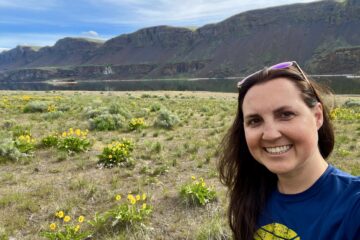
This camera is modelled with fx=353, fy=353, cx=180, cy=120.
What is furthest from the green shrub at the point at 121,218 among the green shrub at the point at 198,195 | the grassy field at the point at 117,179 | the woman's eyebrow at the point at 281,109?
the woman's eyebrow at the point at 281,109

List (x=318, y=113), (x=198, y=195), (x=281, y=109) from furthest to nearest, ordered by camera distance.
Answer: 1. (x=198, y=195)
2. (x=318, y=113)
3. (x=281, y=109)

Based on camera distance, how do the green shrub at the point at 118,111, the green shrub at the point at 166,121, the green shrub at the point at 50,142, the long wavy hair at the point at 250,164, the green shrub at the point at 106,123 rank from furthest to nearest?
1. the green shrub at the point at 118,111
2. the green shrub at the point at 166,121
3. the green shrub at the point at 106,123
4. the green shrub at the point at 50,142
5. the long wavy hair at the point at 250,164

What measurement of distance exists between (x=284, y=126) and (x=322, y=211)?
49 centimetres

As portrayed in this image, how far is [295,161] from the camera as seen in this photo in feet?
6.39

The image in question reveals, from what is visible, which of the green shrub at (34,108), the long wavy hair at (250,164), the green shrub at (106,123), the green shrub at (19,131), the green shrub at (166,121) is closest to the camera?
the long wavy hair at (250,164)

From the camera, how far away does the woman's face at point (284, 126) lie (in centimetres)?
194

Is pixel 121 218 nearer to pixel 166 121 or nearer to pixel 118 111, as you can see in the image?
pixel 166 121

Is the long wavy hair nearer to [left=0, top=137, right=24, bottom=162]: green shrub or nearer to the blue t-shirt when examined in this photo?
the blue t-shirt

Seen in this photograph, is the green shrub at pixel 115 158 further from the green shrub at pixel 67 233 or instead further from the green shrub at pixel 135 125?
the green shrub at pixel 135 125

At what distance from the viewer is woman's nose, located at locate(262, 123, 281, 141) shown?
1955 millimetres

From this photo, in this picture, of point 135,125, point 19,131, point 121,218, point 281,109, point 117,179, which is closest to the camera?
point 281,109

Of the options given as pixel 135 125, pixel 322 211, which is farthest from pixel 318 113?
pixel 135 125

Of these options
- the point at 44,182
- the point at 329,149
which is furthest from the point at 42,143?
the point at 329,149

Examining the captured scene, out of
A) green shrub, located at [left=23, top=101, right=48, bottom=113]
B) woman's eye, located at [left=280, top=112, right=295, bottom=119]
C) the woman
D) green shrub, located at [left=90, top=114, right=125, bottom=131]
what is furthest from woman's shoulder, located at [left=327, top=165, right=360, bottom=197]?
green shrub, located at [left=23, top=101, right=48, bottom=113]
